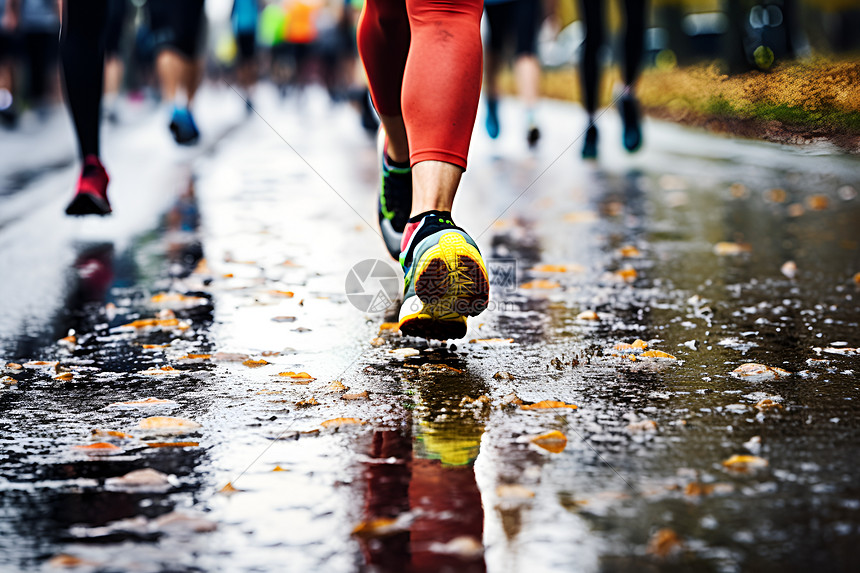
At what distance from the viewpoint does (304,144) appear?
11117 mm

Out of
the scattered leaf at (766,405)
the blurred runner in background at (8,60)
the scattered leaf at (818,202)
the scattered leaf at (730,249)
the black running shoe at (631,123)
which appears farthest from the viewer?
the blurred runner in background at (8,60)

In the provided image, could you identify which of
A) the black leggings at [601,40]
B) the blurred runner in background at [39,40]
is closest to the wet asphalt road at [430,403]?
the black leggings at [601,40]

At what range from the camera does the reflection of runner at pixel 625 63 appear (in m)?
7.74

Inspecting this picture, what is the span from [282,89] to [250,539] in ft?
77.2

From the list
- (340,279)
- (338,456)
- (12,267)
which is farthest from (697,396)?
(12,267)

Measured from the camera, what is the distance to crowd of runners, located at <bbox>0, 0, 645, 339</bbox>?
278cm

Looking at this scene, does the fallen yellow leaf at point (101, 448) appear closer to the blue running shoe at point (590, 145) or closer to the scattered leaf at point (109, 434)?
the scattered leaf at point (109, 434)

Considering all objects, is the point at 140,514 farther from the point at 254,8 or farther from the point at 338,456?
the point at 254,8

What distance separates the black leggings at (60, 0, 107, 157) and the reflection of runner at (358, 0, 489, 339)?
182 cm

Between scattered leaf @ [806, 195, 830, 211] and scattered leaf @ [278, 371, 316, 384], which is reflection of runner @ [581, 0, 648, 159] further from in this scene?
scattered leaf @ [278, 371, 316, 384]

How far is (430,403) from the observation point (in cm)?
247

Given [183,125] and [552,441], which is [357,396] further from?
[183,125]

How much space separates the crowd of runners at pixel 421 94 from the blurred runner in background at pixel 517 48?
1 cm

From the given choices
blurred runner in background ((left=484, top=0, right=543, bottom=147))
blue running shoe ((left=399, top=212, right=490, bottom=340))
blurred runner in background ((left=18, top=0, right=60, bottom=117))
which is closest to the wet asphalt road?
blue running shoe ((left=399, top=212, right=490, bottom=340))
